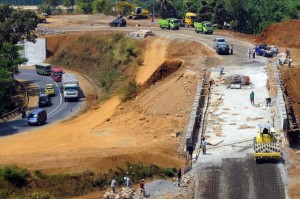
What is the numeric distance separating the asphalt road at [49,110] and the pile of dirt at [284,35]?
2765cm

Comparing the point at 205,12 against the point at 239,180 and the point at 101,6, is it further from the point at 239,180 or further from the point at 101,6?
the point at 239,180

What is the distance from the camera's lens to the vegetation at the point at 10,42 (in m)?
79.0

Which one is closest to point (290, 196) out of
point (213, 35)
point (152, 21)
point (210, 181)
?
point (210, 181)

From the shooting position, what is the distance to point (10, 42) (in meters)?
94.4

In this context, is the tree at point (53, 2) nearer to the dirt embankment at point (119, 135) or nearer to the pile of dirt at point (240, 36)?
the pile of dirt at point (240, 36)

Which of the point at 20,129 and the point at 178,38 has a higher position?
the point at 178,38

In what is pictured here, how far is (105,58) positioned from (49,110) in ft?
65.9

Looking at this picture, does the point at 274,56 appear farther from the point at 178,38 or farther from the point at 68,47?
the point at 68,47

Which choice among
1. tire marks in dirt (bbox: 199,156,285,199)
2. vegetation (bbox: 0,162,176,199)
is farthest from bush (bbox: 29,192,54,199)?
tire marks in dirt (bbox: 199,156,285,199)

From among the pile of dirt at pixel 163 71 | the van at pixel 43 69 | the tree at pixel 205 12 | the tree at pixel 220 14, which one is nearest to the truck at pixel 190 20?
the tree at pixel 205 12

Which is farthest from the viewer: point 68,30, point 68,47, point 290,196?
point 68,30

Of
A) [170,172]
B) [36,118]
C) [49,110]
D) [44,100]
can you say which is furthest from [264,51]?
[170,172]

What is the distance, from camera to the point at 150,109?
63.1 meters

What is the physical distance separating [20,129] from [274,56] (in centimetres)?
3187
